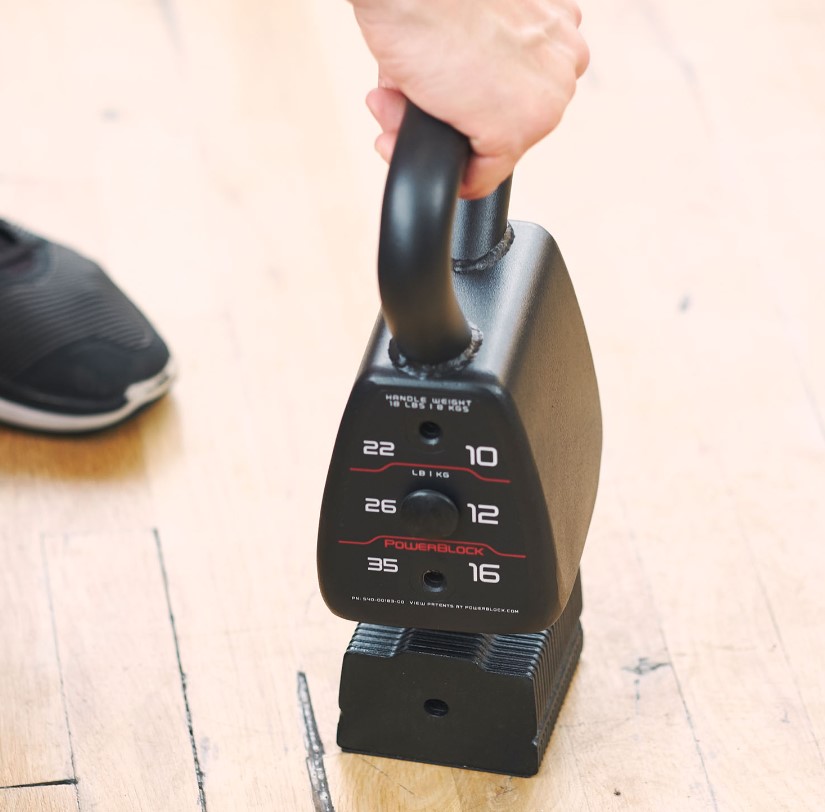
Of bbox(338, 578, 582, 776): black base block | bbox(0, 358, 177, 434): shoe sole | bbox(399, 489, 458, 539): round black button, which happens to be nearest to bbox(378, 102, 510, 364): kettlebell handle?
bbox(399, 489, 458, 539): round black button

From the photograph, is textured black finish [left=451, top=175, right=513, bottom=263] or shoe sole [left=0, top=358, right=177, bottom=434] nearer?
textured black finish [left=451, top=175, right=513, bottom=263]

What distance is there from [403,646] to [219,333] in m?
0.52

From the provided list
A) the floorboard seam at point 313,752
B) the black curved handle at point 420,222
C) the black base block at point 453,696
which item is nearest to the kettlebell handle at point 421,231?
the black curved handle at point 420,222

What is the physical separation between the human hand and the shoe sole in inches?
22.5

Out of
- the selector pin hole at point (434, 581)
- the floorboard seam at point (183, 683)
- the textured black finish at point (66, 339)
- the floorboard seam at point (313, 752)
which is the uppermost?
the selector pin hole at point (434, 581)

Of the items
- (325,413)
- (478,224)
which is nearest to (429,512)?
(478,224)

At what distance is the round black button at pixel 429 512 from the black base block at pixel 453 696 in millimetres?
140

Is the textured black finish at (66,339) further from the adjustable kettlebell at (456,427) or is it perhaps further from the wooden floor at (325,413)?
the adjustable kettlebell at (456,427)

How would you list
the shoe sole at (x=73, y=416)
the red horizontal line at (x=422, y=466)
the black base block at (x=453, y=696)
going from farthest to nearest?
the shoe sole at (x=73, y=416)
the black base block at (x=453, y=696)
the red horizontal line at (x=422, y=466)

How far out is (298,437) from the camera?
4.34 ft

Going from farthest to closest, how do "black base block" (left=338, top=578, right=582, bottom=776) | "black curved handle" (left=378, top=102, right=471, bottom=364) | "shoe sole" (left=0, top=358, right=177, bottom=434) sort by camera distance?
"shoe sole" (left=0, top=358, right=177, bottom=434) → "black base block" (left=338, top=578, right=582, bottom=776) → "black curved handle" (left=378, top=102, right=471, bottom=364)

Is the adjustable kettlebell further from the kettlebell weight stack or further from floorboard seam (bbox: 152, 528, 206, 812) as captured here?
floorboard seam (bbox: 152, 528, 206, 812)

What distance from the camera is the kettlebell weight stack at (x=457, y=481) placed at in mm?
805

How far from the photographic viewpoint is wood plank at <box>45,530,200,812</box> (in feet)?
3.43
